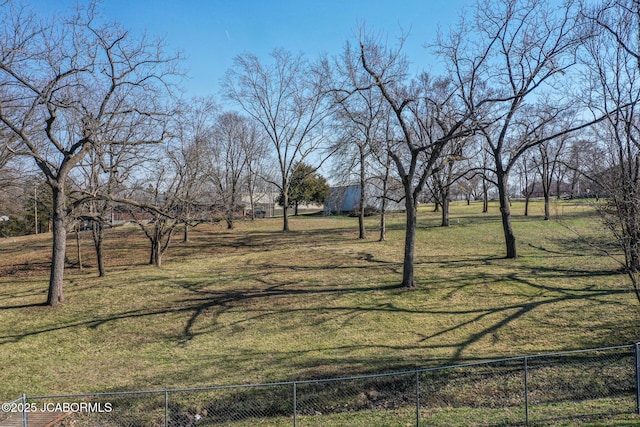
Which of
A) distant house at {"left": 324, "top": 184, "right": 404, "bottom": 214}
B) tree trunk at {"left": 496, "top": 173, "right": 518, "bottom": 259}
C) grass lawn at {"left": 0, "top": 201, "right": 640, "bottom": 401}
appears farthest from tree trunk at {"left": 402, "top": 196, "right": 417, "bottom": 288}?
tree trunk at {"left": 496, "top": 173, "right": 518, "bottom": 259}

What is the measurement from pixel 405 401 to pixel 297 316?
5.44 m

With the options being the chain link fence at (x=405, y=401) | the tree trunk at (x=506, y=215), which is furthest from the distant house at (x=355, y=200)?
the chain link fence at (x=405, y=401)

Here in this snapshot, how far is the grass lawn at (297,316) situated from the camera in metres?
9.90

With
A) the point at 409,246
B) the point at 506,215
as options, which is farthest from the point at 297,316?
the point at 506,215

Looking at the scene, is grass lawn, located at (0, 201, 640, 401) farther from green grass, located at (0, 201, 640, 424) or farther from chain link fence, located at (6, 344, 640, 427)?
chain link fence, located at (6, 344, 640, 427)

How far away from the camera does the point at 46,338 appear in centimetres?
1204

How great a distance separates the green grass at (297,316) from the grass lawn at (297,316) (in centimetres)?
5

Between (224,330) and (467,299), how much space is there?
856 centimetres

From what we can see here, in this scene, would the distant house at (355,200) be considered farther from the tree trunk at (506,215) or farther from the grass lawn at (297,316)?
the grass lawn at (297,316)

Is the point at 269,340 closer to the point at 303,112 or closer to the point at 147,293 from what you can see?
the point at 147,293

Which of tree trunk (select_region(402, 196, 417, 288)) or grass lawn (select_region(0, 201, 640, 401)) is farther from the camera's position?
tree trunk (select_region(402, 196, 417, 288))

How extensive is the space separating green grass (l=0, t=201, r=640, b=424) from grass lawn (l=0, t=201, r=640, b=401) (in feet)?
0.17

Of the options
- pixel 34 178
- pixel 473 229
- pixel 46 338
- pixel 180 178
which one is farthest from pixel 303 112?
pixel 46 338

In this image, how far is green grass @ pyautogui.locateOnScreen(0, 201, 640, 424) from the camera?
9898mm
